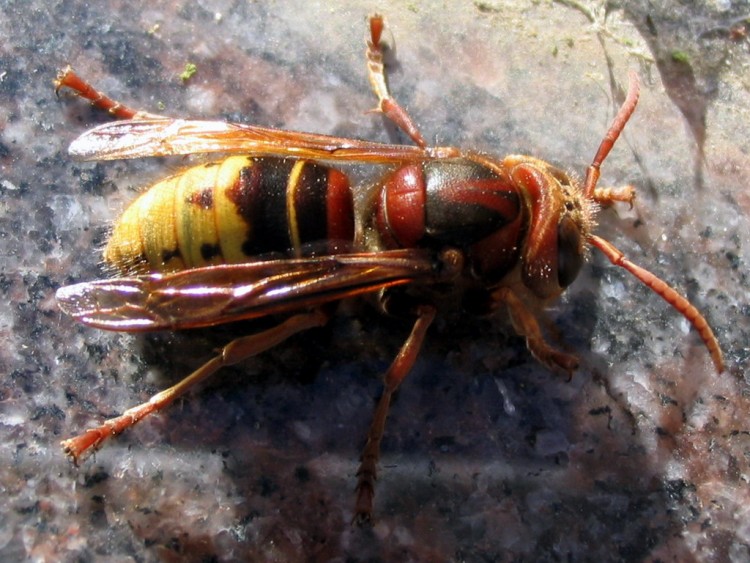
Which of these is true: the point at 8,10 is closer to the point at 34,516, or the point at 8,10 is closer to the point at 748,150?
the point at 34,516

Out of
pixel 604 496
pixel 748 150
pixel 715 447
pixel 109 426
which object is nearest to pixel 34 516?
pixel 109 426

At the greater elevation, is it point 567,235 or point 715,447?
point 567,235

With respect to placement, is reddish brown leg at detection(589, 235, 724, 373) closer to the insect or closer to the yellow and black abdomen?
the insect

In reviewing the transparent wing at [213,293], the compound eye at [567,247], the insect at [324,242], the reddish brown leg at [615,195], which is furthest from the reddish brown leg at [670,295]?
the transparent wing at [213,293]

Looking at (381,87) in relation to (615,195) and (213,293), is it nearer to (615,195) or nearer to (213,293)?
(615,195)

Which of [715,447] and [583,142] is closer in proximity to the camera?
[715,447]

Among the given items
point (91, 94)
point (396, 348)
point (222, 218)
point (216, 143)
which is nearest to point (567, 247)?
point (396, 348)

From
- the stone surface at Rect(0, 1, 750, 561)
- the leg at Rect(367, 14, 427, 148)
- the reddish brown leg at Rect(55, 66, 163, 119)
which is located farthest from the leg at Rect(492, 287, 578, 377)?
the reddish brown leg at Rect(55, 66, 163, 119)

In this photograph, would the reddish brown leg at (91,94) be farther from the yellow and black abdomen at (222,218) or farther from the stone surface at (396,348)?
the yellow and black abdomen at (222,218)
